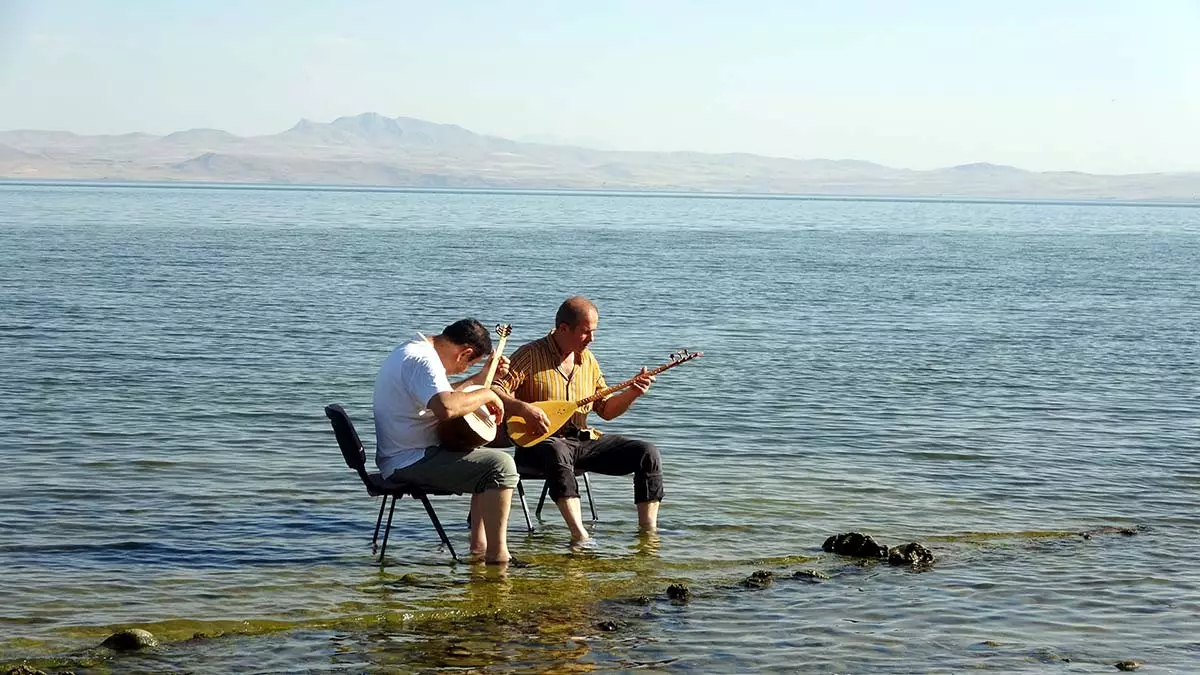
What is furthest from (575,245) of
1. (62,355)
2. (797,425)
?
(797,425)

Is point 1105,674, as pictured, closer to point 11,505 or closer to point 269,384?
point 11,505

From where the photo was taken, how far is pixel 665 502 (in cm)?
1159

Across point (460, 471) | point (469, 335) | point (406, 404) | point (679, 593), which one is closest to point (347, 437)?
point (406, 404)

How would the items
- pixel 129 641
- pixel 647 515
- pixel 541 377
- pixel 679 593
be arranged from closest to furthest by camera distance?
pixel 129 641
pixel 679 593
pixel 541 377
pixel 647 515

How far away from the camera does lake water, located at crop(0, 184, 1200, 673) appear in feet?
26.5

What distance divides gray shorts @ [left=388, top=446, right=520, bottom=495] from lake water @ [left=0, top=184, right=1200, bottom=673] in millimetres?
558

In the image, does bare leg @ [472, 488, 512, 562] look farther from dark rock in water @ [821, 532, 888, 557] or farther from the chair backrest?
dark rock in water @ [821, 532, 888, 557]

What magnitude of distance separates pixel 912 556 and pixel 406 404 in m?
3.25

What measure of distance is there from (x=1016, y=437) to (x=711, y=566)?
6231mm

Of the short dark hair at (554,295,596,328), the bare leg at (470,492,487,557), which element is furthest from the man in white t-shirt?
the short dark hair at (554,295,596,328)

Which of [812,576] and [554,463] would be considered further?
[554,463]

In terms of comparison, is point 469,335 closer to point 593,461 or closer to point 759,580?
point 593,461

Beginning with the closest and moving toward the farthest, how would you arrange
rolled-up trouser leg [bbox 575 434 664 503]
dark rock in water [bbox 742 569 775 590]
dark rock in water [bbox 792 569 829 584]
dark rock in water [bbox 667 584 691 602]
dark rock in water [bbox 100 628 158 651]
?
dark rock in water [bbox 100 628 158 651], dark rock in water [bbox 667 584 691 602], dark rock in water [bbox 742 569 775 590], dark rock in water [bbox 792 569 829 584], rolled-up trouser leg [bbox 575 434 664 503]

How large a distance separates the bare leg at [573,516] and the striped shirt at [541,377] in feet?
1.94
